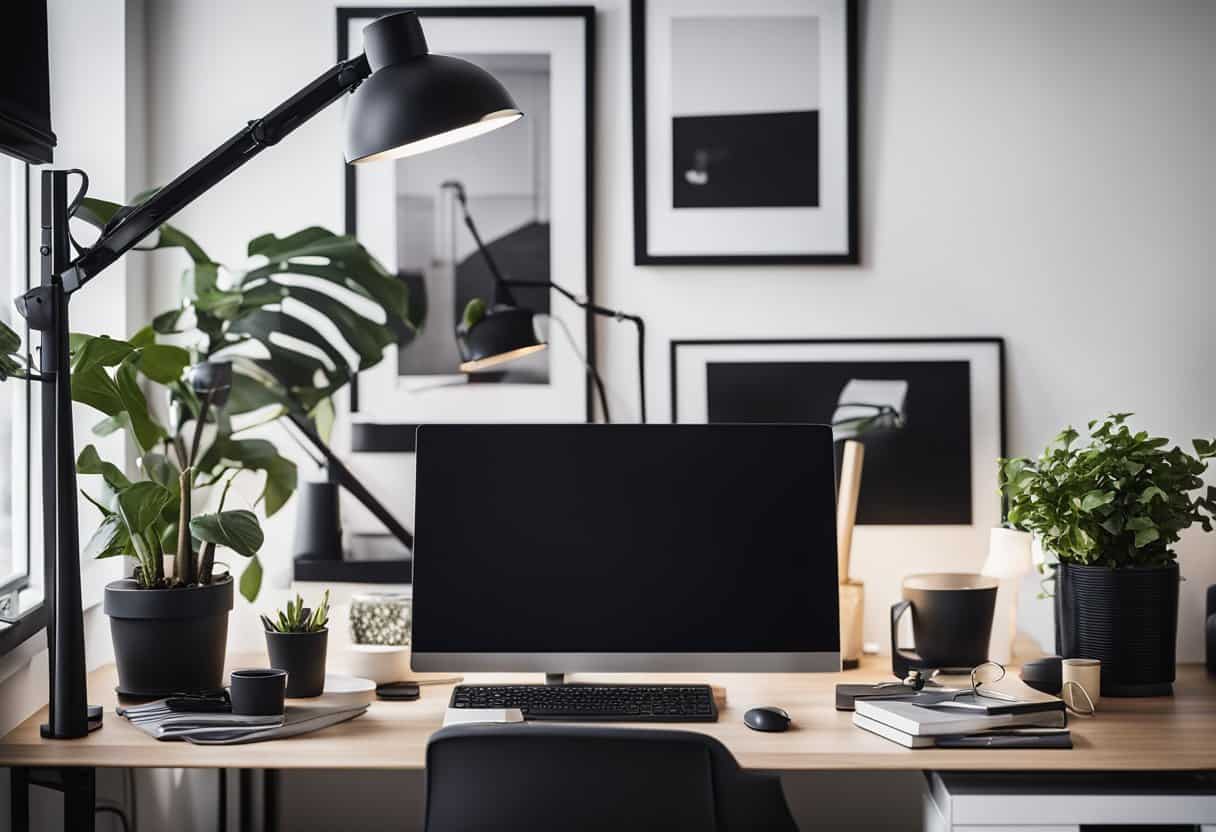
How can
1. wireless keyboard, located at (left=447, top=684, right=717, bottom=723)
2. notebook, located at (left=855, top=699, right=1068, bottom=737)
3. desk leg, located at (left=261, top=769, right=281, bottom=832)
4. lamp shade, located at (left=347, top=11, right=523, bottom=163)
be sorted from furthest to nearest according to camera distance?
desk leg, located at (left=261, top=769, right=281, bottom=832) < wireless keyboard, located at (left=447, top=684, right=717, bottom=723) < notebook, located at (left=855, top=699, right=1068, bottom=737) < lamp shade, located at (left=347, top=11, right=523, bottom=163)

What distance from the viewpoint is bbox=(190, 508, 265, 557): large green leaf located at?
5.45ft

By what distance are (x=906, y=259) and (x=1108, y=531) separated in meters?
0.69

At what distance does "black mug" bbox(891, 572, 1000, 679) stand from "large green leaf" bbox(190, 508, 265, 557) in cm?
108

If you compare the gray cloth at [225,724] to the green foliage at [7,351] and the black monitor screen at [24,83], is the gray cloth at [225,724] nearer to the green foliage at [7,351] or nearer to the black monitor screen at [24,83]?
the green foliage at [7,351]

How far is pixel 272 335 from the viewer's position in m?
2.30

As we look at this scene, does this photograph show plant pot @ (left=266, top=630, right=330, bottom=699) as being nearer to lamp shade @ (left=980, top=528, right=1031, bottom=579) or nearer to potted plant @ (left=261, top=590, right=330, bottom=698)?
potted plant @ (left=261, top=590, right=330, bottom=698)

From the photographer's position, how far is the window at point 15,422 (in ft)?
6.51

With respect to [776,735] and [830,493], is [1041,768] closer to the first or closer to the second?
[776,735]

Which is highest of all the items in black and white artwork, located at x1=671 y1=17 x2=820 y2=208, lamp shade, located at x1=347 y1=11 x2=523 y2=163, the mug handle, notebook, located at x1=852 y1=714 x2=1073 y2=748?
black and white artwork, located at x1=671 y1=17 x2=820 y2=208

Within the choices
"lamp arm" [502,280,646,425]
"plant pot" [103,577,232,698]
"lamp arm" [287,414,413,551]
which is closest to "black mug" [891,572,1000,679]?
"lamp arm" [502,280,646,425]

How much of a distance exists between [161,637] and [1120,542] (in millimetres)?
1568

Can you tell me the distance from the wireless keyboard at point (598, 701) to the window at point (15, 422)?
844 millimetres

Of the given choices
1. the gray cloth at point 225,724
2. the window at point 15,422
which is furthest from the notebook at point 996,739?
the window at point 15,422

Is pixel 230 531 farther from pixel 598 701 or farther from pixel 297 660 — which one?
pixel 598 701
